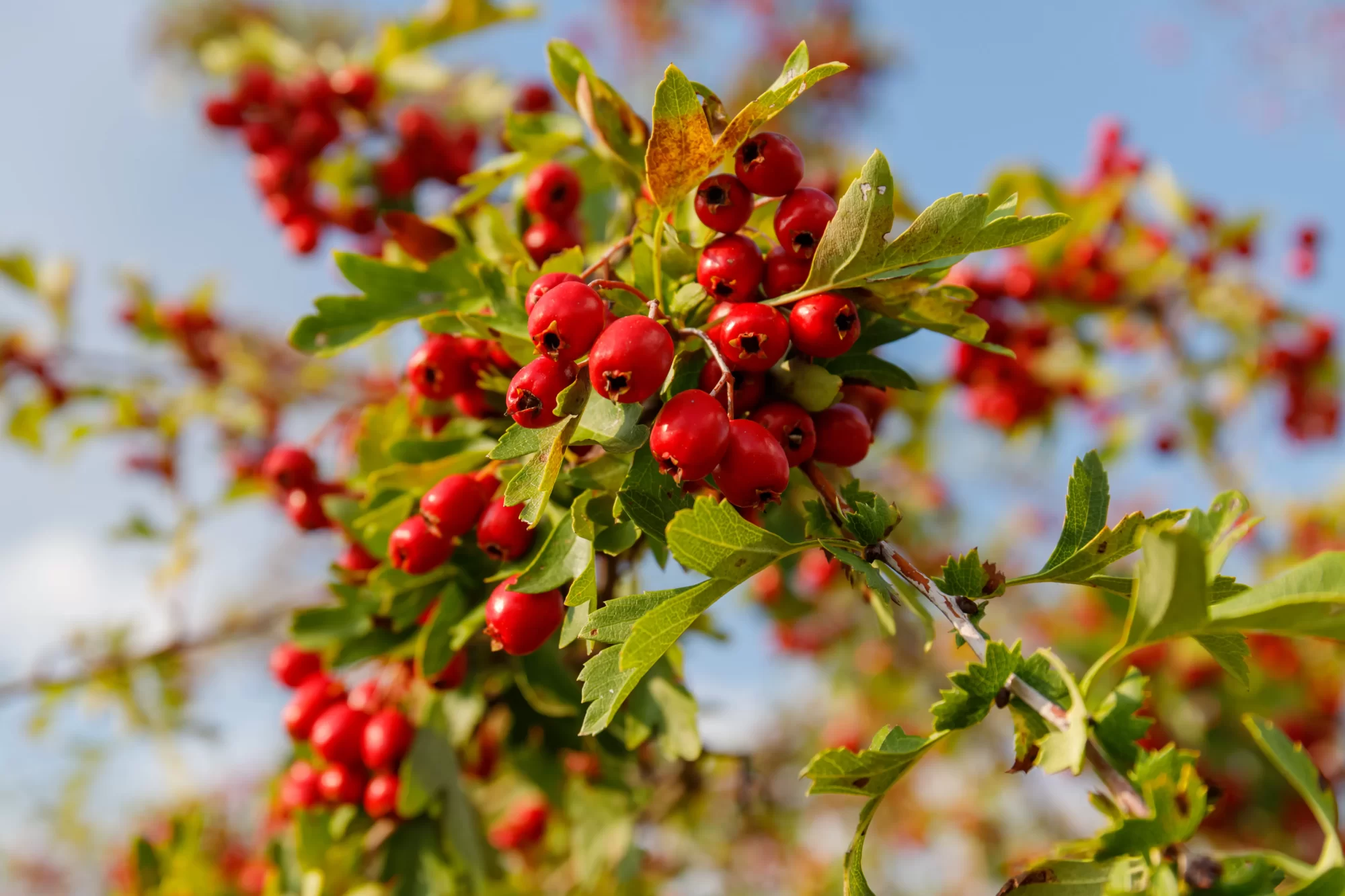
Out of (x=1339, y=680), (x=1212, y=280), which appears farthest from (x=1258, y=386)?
(x=1339, y=680)

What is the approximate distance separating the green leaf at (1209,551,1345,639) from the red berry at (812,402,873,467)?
19.1 inches

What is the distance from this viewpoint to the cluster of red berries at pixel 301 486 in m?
A: 1.92

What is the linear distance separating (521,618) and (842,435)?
0.54 metres

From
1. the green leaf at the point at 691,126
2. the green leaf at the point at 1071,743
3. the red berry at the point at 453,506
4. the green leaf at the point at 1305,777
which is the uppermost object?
the green leaf at the point at 691,126

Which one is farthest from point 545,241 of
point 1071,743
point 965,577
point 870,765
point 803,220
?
point 1071,743

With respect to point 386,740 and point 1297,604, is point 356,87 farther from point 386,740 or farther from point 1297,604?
point 1297,604

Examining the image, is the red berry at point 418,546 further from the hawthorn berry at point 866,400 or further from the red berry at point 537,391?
the hawthorn berry at point 866,400

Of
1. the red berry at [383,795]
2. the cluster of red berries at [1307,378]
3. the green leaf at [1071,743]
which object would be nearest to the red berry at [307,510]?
the red berry at [383,795]

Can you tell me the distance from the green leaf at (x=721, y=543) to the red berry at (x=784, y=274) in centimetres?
38

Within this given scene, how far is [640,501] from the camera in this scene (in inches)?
43.6

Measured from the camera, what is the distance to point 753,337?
3.68 feet

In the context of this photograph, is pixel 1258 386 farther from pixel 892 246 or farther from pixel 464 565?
pixel 464 565

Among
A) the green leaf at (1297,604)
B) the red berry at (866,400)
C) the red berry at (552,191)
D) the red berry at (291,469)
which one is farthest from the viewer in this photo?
the red berry at (291,469)

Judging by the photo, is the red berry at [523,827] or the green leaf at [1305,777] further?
the red berry at [523,827]
